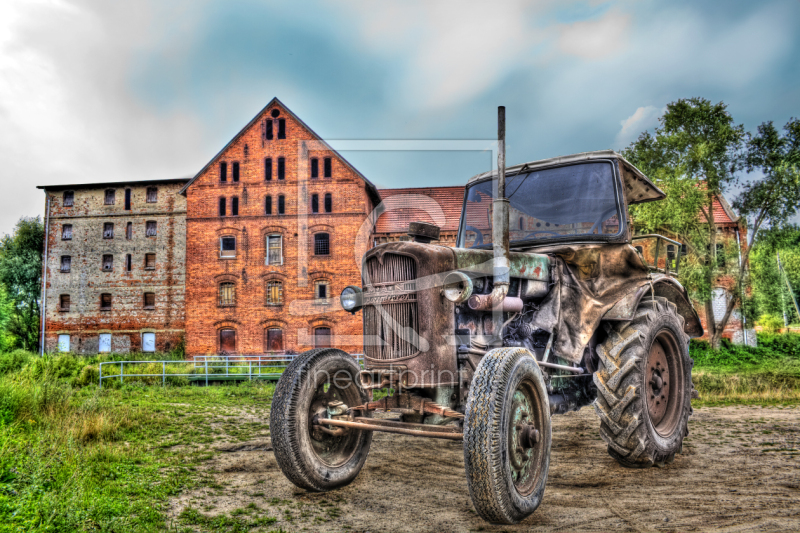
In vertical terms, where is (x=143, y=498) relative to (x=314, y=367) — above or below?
below

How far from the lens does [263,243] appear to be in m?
26.4

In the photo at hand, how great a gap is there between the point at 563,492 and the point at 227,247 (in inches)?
978

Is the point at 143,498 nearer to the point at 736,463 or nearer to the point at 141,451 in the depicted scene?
the point at 141,451

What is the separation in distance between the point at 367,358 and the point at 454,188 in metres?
25.0

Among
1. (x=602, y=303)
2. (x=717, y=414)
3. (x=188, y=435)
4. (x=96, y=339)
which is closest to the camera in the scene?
(x=602, y=303)

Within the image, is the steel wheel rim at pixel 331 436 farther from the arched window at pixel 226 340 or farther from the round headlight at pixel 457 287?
the arched window at pixel 226 340

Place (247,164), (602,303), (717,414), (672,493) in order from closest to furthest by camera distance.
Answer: (672,493) < (602,303) < (717,414) < (247,164)

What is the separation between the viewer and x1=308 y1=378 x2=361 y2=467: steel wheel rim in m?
4.55

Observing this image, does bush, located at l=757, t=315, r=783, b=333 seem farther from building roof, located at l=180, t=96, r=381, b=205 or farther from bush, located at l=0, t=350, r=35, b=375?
bush, located at l=0, t=350, r=35, b=375

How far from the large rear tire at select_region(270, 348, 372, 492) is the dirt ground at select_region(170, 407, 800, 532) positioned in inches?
8.5

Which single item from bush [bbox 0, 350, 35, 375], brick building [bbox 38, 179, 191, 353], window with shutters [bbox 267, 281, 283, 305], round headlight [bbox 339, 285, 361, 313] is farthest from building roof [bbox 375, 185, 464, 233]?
round headlight [bbox 339, 285, 361, 313]

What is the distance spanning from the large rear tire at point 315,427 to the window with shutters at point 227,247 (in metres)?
23.2

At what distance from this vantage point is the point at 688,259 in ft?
78.2

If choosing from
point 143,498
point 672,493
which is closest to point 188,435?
point 143,498
